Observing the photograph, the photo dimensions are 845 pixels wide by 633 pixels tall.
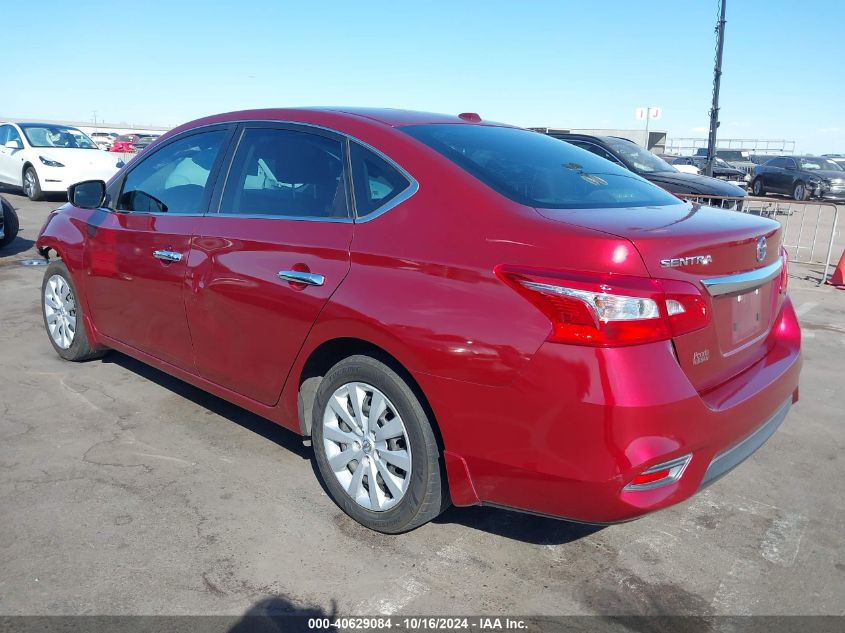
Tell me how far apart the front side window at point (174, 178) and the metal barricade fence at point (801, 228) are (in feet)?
17.5

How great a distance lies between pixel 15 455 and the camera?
12.4 ft

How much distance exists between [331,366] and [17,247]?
28.9ft

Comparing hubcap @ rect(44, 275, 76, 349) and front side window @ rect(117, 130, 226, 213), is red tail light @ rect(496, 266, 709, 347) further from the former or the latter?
hubcap @ rect(44, 275, 76, 349)

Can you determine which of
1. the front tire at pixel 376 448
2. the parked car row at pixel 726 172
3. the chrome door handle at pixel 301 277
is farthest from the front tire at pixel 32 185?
the parked car row at pixel 726 172

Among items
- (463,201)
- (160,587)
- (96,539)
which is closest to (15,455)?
(96,539)

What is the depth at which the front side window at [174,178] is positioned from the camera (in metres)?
3.93

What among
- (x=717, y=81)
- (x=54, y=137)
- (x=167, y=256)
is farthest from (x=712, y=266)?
(x=54, y=137)

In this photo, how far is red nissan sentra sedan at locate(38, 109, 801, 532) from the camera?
94.9 inches

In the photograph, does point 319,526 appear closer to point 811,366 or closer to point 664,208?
point 664,208

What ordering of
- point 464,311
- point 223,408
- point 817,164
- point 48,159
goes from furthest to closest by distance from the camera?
point 817,164
point 48,159
point 223,408
point 464,311

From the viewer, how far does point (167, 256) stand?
12.8 feet

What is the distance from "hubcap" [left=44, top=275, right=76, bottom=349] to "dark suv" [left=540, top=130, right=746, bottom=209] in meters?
7.94

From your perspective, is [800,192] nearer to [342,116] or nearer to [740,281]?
[740,281]

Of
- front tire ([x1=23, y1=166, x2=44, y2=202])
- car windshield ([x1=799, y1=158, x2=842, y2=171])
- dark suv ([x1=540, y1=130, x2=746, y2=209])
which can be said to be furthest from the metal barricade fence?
front tire ([x1=23, y1=166, x2=44, y2=202])
